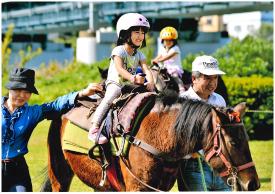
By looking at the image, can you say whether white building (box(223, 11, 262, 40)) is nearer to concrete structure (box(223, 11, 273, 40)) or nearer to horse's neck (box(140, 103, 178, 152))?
concrete structure (box(223, 11, 273, 40))

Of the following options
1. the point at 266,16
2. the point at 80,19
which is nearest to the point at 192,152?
the point at 80,19

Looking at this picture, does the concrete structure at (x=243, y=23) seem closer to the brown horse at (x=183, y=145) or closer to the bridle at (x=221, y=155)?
the brown horse at (x=183, y=145)

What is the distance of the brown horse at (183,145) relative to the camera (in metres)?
5.67

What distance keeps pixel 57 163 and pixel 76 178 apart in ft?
10.0

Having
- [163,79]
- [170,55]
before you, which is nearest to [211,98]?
[163,79]

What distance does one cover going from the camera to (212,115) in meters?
5.84

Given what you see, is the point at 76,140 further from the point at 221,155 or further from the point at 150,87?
the point at 221,155

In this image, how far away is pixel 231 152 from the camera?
18.6 ft

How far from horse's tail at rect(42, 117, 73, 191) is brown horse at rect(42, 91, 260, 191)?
1.14 metres

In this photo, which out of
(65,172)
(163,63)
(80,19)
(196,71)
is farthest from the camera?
(80,19)

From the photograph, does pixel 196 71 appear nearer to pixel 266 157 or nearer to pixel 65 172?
pixel 65 172

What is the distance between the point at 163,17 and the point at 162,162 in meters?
17.1

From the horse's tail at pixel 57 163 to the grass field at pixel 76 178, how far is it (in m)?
1.70

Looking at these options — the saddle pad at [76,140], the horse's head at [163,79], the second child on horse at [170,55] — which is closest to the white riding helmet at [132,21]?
the saddle pad at [76,140]
